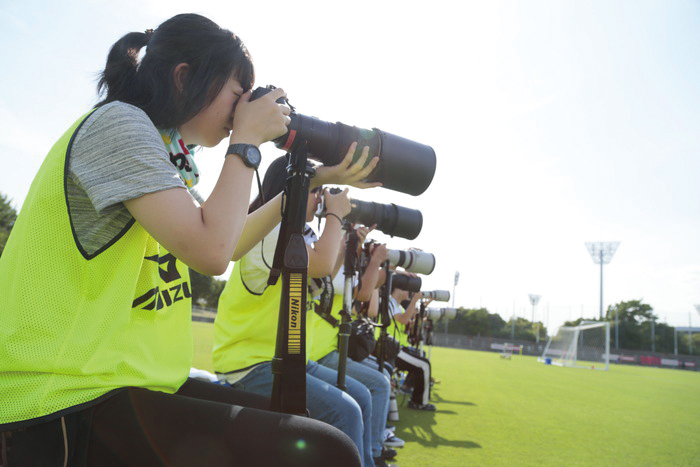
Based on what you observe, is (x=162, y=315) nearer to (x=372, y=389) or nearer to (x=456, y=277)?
(x=372, y=389)

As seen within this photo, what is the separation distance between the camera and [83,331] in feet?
3.26

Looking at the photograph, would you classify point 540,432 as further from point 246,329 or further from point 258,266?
point 258,266

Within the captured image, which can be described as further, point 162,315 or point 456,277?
point 456,277

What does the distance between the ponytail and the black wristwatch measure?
0.28 metres

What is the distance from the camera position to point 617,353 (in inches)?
1586

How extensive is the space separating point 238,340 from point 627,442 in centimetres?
480

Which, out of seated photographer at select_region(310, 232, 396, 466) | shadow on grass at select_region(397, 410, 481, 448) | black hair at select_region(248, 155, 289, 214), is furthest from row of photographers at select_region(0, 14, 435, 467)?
shadow on grass at select_region(397, 410, 481, 448)

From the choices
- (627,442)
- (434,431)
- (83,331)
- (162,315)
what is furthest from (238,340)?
(627,442)

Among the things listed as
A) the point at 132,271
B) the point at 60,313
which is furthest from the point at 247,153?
the point at 60,313

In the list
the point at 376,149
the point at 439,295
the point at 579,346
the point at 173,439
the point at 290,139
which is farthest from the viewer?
the point at 579,346

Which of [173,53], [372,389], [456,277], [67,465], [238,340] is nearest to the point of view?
[67,465]

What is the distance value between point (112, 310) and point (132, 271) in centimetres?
10

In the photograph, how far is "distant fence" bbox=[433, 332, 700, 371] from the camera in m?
38.9

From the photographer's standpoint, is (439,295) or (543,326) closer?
(439,295)
